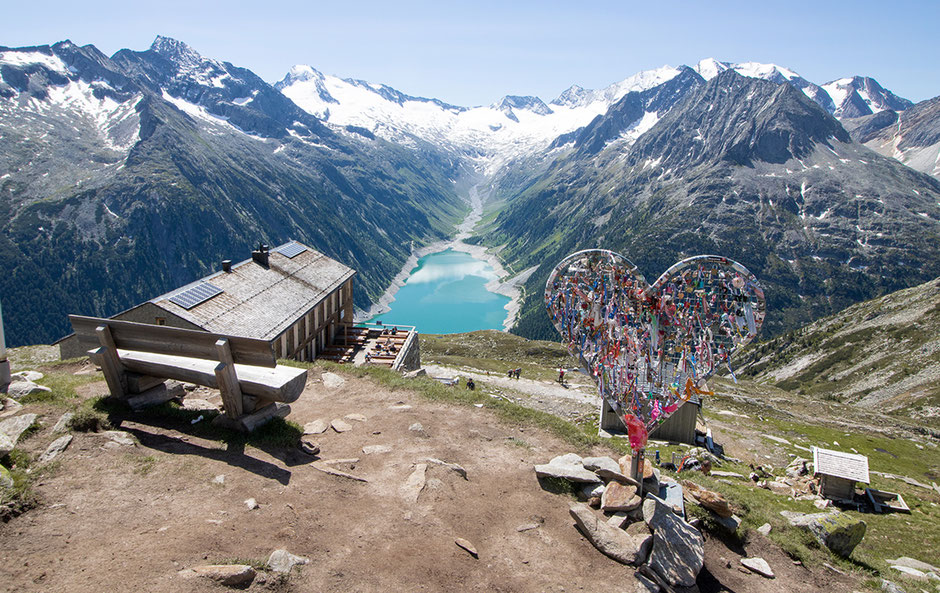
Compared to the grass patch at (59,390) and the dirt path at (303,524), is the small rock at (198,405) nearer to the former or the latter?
the dirt path at (303,524)

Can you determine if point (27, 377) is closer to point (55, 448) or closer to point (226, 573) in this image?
point (55, 448)

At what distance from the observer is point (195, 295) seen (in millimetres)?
33719

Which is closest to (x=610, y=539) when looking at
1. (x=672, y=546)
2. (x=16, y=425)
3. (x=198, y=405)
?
(x=672, y=546)

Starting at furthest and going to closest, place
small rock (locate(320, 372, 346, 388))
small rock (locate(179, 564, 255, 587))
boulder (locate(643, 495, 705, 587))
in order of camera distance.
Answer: small rock (locate(320, 372, 346, 388)), boulder (locate(643, 495, 705, 587)), small rock (locate(179, 564, 255, 587))

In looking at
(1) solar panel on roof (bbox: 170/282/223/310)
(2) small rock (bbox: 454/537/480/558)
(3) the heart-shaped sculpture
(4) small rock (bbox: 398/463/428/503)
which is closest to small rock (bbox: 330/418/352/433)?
(4) small rock (bbox: 398/463/428/503)

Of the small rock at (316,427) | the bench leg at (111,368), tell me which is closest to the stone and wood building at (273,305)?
the small rock at (316,427)

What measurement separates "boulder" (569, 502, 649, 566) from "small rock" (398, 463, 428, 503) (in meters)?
4.13

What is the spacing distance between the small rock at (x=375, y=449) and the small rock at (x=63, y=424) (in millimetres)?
8217

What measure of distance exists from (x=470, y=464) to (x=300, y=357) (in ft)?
87.0

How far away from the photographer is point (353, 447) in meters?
16.2

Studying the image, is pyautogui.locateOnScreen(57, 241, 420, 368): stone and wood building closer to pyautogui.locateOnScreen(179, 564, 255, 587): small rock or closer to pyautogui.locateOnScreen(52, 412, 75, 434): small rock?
pyautogui.locateOnScreen(52, 412, 75, 434): small rock

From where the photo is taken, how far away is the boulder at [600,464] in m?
14.6

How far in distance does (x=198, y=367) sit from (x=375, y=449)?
6028 mm

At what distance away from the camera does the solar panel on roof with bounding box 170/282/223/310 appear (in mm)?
32375
